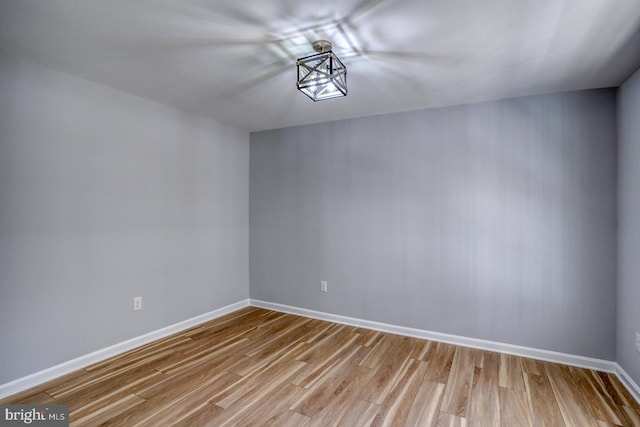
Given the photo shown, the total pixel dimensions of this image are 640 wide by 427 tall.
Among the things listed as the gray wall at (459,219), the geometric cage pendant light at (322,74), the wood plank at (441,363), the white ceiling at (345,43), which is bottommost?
the wood plank at (441,363)

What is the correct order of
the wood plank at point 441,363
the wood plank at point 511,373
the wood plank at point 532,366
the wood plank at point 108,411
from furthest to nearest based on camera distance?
the wood plank at point 532,366
the wood plank at point 441,363
the wood plank at point 511,373
the wood plank at point 108,411

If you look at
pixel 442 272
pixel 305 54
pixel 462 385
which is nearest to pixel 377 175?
pixel 442 272

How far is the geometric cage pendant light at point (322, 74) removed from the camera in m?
1.93

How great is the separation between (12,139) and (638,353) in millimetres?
4663

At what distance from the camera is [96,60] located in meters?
2.27

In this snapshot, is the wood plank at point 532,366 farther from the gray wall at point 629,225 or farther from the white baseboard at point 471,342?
the gray wall at point 629,225

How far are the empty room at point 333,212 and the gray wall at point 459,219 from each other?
20 mm

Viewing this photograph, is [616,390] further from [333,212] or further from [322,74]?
[322,74]

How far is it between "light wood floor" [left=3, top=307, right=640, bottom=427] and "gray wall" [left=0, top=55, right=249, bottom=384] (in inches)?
16.8

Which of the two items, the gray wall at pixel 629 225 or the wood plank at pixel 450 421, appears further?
the gray wall at pixel 629 225

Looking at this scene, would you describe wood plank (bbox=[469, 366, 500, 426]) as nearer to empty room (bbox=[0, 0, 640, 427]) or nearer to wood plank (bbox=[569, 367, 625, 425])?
empty room (bbox=[0, 0, 640, 427])

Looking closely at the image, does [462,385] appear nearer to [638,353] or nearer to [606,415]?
[606,415]

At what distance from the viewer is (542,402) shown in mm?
2160

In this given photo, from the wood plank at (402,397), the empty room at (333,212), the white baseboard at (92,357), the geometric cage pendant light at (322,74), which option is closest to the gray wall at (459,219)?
the empty room at (333,212)
